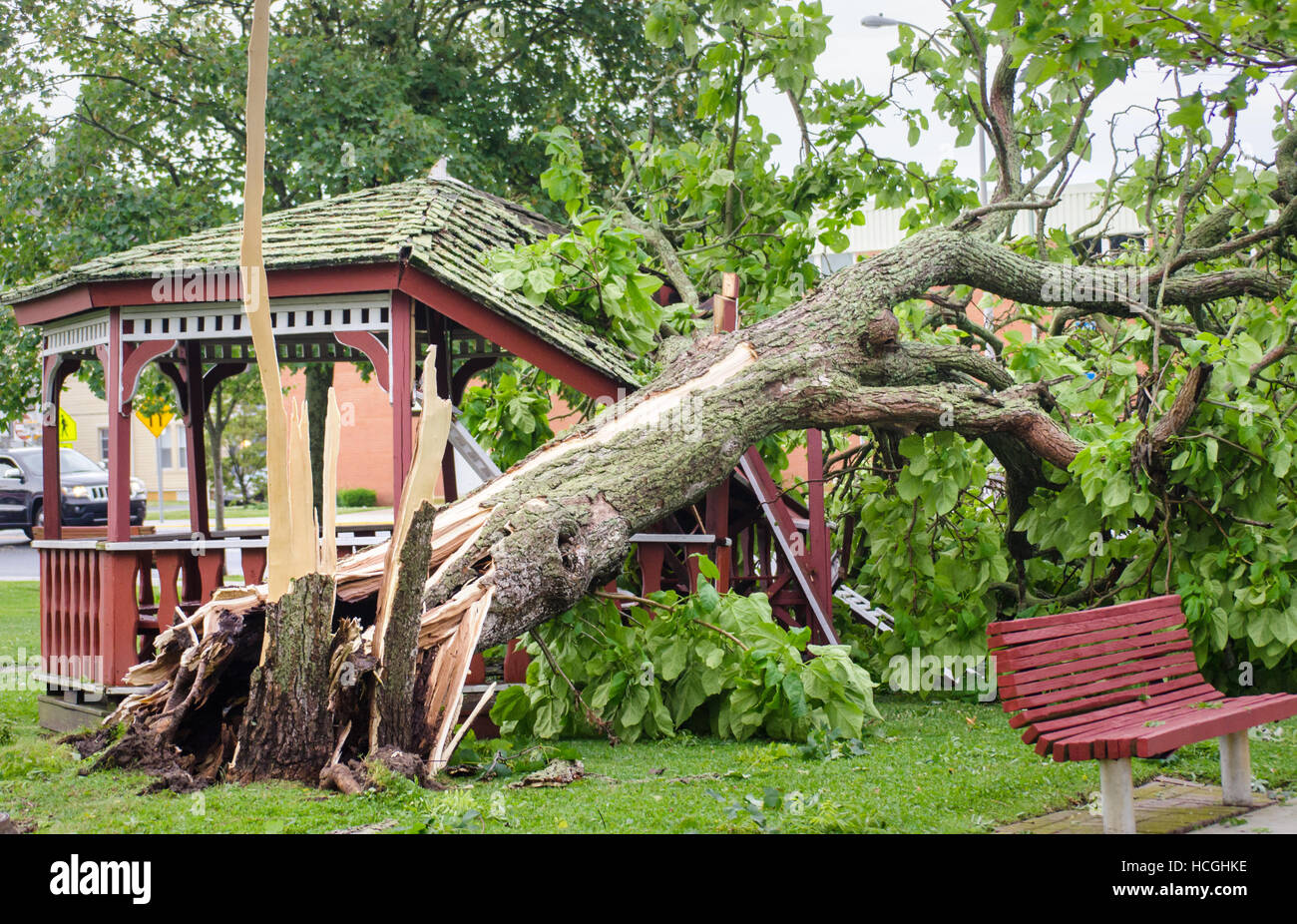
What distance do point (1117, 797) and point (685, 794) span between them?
1788 mm

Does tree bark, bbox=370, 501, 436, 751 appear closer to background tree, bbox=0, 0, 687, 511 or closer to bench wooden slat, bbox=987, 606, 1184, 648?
bench wooden slat, bbox=987, 606, 1184, 648

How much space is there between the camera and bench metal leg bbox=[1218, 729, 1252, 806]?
521 centimetres

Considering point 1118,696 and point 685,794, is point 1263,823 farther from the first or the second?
point 685,794

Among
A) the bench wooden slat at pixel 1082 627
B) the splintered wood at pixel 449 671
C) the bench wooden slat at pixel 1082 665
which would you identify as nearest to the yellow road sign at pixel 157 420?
the splintered wood at pixel 449 671

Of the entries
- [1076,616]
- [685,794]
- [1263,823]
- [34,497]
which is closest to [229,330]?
[685,794]

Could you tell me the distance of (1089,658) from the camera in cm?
538

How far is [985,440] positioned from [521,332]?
324 centimetres

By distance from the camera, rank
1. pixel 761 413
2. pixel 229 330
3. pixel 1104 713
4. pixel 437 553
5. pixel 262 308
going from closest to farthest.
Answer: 1. pixel 262 308
2. pixel 1104 713
3. pixel 437 553
4. pixel 761 413
5. pixel 229 330

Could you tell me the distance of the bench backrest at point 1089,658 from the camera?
495 centimetres

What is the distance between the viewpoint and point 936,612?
28.1 ft

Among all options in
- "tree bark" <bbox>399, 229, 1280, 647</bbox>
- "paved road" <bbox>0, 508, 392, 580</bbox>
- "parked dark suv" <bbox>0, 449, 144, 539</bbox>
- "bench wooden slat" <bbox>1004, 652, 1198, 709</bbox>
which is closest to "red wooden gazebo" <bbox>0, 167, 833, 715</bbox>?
"tree bark" <bbox>399, 229, 1280, 647</bbox>

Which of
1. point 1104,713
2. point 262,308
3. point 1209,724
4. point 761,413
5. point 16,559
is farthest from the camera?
point 16,559

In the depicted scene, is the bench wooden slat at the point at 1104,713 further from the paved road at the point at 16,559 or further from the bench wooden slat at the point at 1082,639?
the paved road at the point at 16,559
